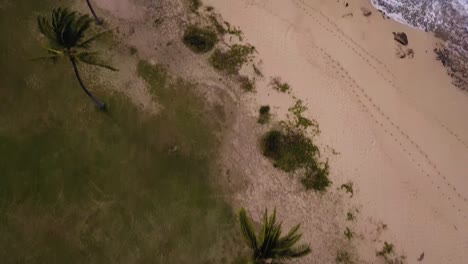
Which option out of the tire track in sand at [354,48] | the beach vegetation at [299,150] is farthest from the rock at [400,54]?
the beach vegetation at [299,150]

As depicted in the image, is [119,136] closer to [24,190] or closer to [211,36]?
[24,190]

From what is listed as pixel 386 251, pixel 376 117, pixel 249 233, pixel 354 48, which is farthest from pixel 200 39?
pixel 386 251

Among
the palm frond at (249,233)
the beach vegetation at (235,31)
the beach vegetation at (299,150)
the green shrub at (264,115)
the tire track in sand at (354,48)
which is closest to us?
the palm frond at (249,233)

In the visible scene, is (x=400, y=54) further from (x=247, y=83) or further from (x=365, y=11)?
(x=247, y=83)

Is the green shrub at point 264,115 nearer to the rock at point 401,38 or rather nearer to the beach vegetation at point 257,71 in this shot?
the beach vegetation at point 257,71

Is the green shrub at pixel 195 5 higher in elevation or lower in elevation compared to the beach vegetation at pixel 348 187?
higher
